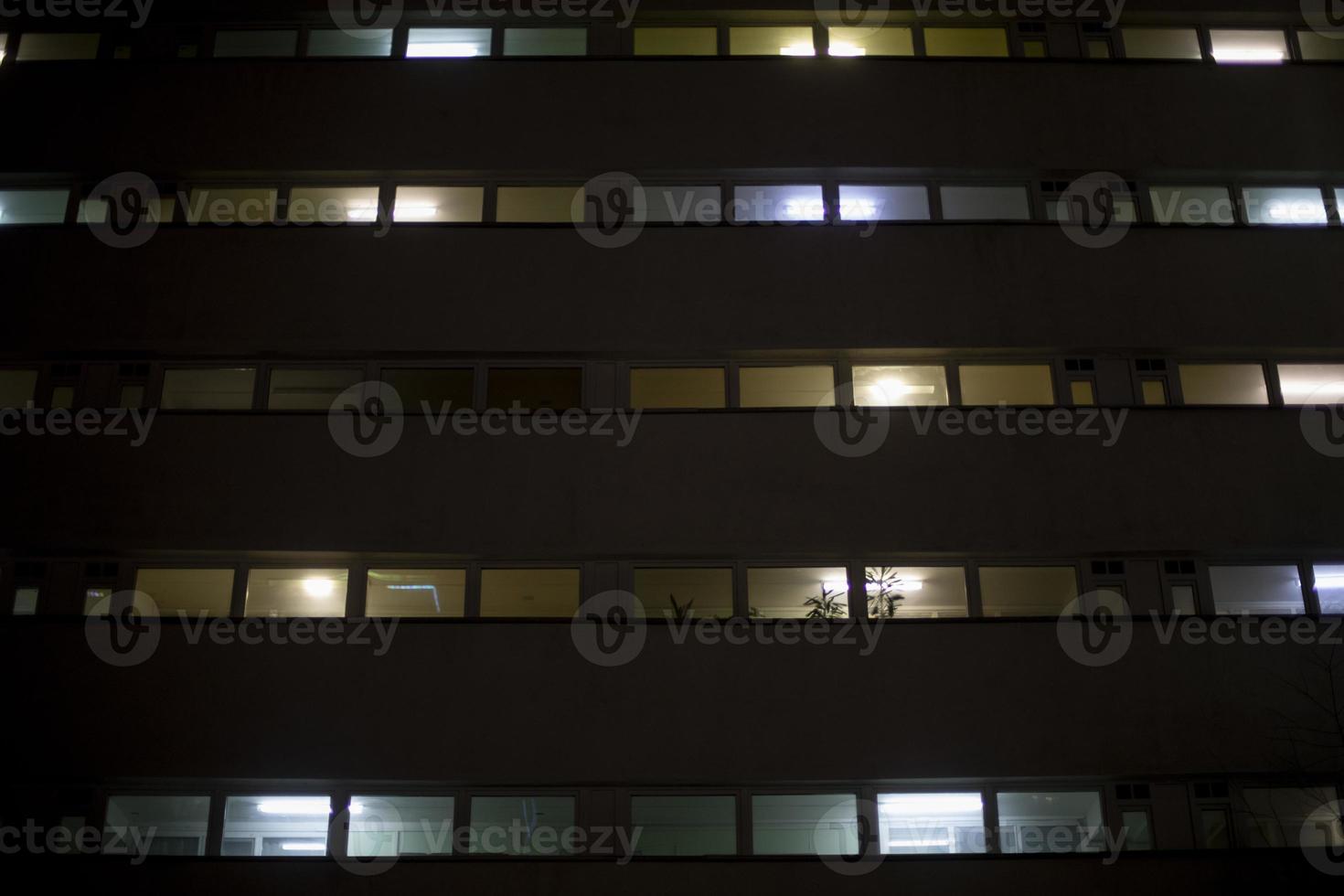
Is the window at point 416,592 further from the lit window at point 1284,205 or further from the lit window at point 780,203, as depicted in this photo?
the lit window at point 1284,205

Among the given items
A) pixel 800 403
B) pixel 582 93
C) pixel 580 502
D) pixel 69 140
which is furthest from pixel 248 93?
pixel 800 403

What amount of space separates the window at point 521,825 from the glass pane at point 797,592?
238cm

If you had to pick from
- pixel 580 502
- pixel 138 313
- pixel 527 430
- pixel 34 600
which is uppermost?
pixel 138 313

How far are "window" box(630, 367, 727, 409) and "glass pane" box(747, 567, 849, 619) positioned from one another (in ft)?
5.73

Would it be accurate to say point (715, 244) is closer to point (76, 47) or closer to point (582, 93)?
point (582, 93)

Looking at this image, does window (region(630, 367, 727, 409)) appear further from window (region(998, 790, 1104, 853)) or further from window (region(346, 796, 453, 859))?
window (region(998, 790, 1104, 853))

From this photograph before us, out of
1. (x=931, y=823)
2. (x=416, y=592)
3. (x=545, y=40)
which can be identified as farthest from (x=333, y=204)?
(x=931, y=823)

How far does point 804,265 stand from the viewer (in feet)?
38.5

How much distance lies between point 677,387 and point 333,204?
4.05 metres

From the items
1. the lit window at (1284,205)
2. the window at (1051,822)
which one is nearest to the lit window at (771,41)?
the lit window at (1284,205)

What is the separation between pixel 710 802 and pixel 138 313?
7.08 metres

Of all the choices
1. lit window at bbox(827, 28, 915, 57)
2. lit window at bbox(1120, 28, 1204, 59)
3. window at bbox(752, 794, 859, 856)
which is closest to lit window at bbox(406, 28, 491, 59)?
lit window at bbox(827, 28, 915, 57)

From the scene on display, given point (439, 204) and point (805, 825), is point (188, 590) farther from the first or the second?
point (805, 825)

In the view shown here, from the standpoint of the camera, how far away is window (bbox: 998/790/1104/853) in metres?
9.98
